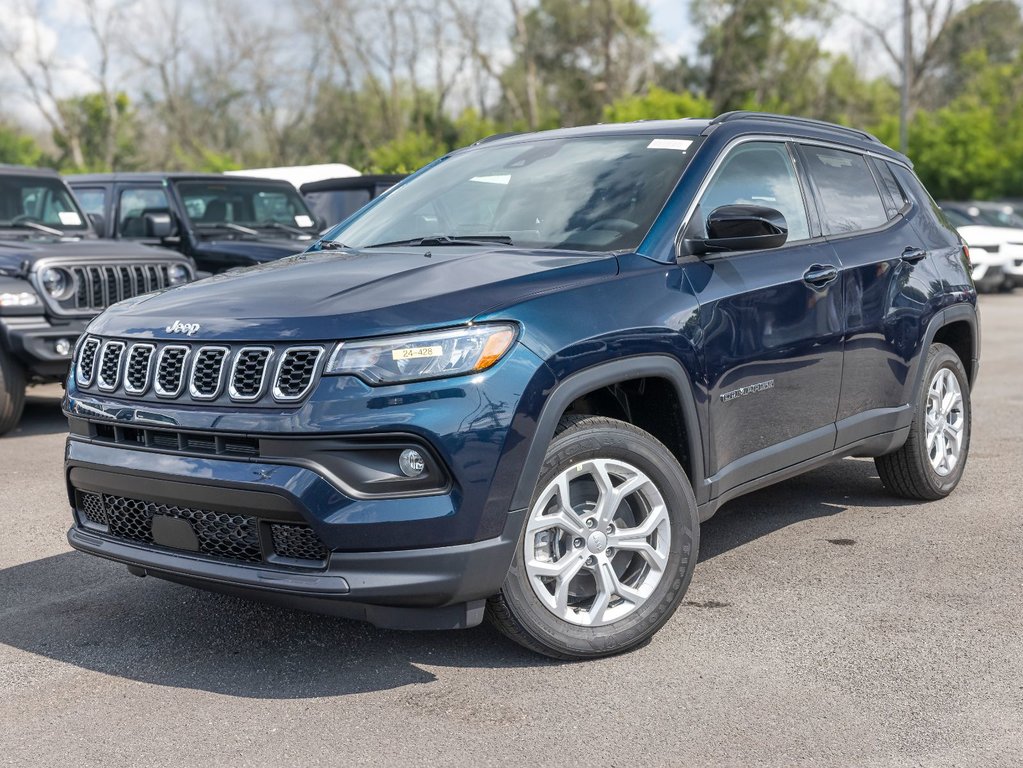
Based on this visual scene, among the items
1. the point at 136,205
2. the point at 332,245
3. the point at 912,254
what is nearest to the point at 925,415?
the point at 912,254

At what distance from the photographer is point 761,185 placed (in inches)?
195

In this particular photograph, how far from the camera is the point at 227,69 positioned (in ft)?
178

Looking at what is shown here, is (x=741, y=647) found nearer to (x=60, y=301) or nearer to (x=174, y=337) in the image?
(x=174, y=337)

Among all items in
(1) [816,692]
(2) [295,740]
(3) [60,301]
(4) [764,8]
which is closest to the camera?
(2) [295,740]

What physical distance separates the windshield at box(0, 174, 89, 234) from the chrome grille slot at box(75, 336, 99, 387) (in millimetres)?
6186

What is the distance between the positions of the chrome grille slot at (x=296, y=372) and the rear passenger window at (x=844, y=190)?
2677 mm

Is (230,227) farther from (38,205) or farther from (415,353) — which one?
(415,353)

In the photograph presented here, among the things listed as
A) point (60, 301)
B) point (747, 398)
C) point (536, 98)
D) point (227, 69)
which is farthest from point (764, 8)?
point (747, 398)

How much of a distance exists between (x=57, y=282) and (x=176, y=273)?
0.93m

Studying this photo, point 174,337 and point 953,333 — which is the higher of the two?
point 174,337

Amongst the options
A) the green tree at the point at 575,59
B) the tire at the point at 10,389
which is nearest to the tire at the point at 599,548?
the tire at the point at 10,389

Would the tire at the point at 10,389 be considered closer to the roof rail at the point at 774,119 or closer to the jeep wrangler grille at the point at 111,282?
the jeep wrangler grille at the point at 111,282

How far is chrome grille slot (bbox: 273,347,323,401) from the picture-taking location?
351 cm

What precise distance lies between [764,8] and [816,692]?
4160 centimetres
